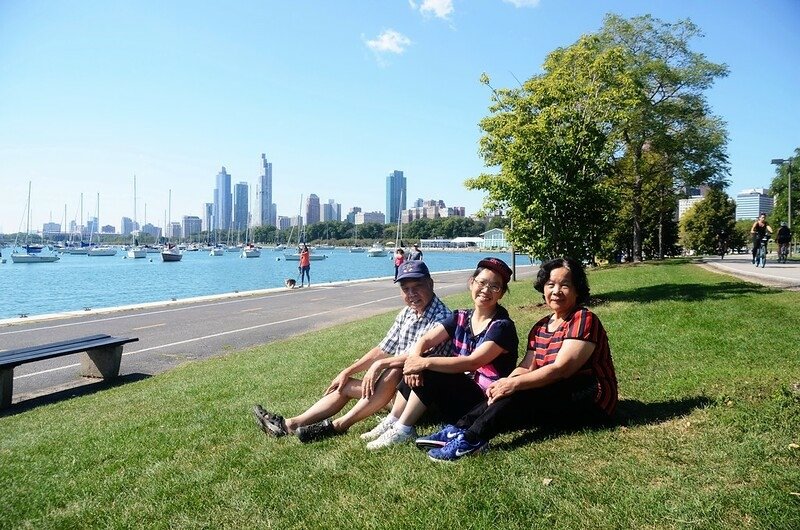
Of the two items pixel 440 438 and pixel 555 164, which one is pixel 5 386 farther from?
pixel 555 164

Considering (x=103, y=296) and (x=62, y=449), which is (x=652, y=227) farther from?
(x=62, y=449)

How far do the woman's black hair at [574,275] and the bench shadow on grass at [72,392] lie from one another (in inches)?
277

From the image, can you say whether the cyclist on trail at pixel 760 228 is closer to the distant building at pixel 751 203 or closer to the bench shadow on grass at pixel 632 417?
the bench shadow on grass at pixel 632 417

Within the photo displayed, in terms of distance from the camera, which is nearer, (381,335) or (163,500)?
(163,500)

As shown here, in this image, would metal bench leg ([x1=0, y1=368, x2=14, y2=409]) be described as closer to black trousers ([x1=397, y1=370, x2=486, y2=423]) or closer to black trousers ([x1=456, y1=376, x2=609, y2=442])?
black trousers ([x1=397, y1=370, x2=486, y2=423])

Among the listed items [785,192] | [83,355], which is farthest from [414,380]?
[785,192]

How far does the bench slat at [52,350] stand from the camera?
7730 mm

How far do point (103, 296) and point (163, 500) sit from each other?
37966 millimetres

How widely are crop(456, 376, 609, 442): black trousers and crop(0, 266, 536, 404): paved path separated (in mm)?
4860

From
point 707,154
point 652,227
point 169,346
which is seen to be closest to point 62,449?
point 169,346

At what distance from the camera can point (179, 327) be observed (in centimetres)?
1480

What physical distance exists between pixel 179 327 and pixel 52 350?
6.43m

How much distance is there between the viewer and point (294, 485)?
371 cm

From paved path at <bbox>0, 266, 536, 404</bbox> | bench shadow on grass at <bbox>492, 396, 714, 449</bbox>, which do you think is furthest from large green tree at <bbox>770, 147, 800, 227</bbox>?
bench shadow on grass at <bbox>492, 396, 714, 449</bbox>
